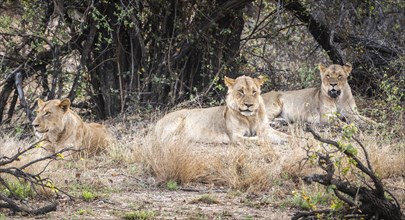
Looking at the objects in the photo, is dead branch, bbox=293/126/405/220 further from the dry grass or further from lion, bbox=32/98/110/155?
lion, bbox=32/98/110/155

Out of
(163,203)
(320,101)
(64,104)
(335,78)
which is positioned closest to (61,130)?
(64,104)

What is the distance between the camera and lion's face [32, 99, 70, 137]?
9570 millimetres

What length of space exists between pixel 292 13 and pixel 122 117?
3.19 m

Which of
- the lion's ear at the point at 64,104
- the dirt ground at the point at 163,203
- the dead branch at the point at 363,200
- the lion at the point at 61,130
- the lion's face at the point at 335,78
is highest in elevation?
the lion's face at the point at 335,78

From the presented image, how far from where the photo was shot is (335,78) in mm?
12039

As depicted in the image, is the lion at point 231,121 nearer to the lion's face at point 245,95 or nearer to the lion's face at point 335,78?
the lion's face at point 245,95

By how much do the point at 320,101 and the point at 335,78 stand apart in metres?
0.60

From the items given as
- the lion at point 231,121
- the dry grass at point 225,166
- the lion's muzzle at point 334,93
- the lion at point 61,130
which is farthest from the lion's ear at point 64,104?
the lion's muzzle at point 334,93

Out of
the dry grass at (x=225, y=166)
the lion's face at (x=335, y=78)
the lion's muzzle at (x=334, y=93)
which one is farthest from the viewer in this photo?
the lion's muzzle at (x=334, y=93)

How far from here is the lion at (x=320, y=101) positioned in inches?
473

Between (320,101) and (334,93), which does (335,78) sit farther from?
(320,101)

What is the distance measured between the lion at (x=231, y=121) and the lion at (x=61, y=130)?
39.3 inches

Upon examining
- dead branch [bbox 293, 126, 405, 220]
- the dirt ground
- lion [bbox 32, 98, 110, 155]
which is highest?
lion [bbox 32, 98, 110, 155]

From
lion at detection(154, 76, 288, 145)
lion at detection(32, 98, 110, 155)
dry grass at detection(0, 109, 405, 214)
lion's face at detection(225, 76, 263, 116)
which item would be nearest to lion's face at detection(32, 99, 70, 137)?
lion at detection(32, 98, 110, 155)
